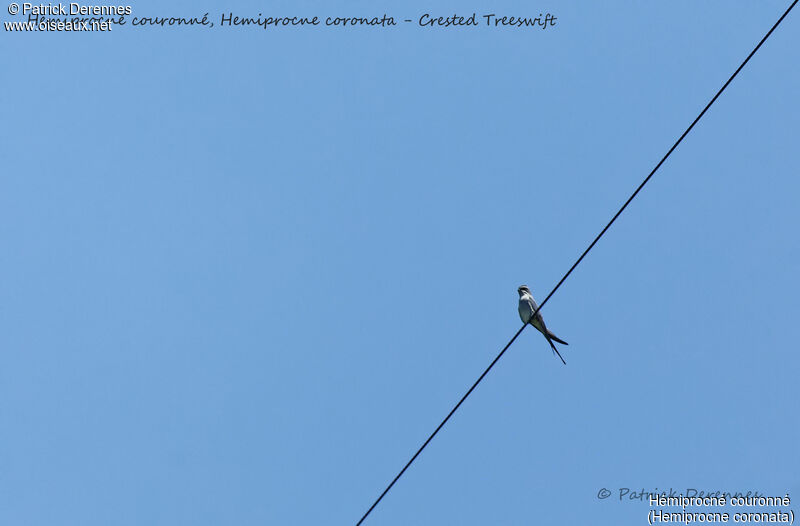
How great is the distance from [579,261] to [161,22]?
9.68 metres

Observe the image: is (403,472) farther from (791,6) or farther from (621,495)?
(621,495)

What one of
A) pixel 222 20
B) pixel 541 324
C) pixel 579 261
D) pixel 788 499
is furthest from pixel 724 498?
pixel 222 20

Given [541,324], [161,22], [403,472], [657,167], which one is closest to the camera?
[403,472]

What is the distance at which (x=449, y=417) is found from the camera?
6.20 meters

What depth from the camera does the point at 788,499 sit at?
13.0 metres

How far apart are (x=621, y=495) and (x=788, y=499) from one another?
217cm

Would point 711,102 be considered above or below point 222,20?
below

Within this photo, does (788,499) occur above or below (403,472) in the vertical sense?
above

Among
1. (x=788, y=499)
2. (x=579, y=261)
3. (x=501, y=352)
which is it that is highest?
(x=788, y=499)

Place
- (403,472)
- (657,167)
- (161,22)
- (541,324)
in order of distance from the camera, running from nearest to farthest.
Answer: (403,472) → (657,167) → (541,324) → (161,22)

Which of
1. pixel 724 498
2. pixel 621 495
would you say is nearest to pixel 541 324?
pixel 621 495

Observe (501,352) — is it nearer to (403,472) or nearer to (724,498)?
(403,472)

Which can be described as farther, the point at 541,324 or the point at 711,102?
the point at 541,324

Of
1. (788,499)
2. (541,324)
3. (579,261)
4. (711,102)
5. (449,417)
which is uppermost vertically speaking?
(788,499)
